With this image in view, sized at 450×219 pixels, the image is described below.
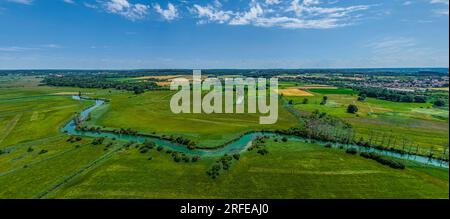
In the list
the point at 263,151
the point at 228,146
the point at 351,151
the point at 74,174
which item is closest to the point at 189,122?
the point at 228,146

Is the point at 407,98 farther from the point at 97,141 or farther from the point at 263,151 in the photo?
the point at 97,141

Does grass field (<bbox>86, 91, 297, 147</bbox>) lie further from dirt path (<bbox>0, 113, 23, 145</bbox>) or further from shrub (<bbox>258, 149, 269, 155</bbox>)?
dirt path (<bbox>0, 113, 23, 145</bbox>)

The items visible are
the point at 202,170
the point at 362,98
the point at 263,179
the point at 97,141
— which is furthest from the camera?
the point at 362,98

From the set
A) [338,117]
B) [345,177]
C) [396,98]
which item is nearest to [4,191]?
[345,177]

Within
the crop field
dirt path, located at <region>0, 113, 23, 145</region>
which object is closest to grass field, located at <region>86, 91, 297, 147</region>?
the crop field

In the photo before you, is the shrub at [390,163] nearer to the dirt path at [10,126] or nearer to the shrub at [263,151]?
the shrub at [263,151]

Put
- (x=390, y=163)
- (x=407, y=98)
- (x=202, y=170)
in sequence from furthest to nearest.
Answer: (x=407, y=98) < (x=390, y=163) < (x=202, y=170)
